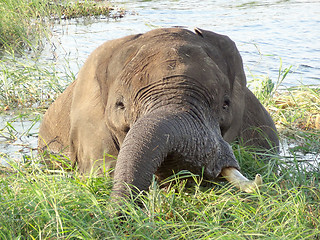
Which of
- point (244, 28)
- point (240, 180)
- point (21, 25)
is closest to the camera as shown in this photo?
point (240, 180)

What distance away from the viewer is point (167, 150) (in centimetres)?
378

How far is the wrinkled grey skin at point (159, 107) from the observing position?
148 inches

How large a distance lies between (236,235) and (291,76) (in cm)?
718

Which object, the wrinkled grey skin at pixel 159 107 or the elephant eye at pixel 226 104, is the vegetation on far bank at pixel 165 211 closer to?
the wrinkled grey skin at pixel 159 107

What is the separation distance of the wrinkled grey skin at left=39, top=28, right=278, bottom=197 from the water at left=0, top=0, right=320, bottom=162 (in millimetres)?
2453

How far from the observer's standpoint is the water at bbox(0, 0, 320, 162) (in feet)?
34.9

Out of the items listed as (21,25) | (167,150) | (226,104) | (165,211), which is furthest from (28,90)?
(167,150)

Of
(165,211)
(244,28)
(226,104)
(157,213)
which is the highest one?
(226,104)

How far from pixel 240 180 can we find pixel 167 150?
0.62 metres

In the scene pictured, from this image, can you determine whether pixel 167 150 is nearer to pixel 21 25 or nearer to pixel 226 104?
pixel 226 104

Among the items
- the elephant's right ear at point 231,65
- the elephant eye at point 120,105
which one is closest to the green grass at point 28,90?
the elephant's right ear at point 231,65

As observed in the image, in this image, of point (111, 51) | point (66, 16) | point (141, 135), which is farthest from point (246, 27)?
point (141, 135)

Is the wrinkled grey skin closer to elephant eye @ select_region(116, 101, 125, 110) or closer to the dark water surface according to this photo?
elephant eye @ select_region(116, 101, 125, 110)

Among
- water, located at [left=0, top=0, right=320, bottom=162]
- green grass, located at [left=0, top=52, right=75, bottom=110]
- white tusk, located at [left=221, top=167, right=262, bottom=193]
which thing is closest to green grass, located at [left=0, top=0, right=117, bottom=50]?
water, located at [left=0, top=0, right=320, bottom=162]
